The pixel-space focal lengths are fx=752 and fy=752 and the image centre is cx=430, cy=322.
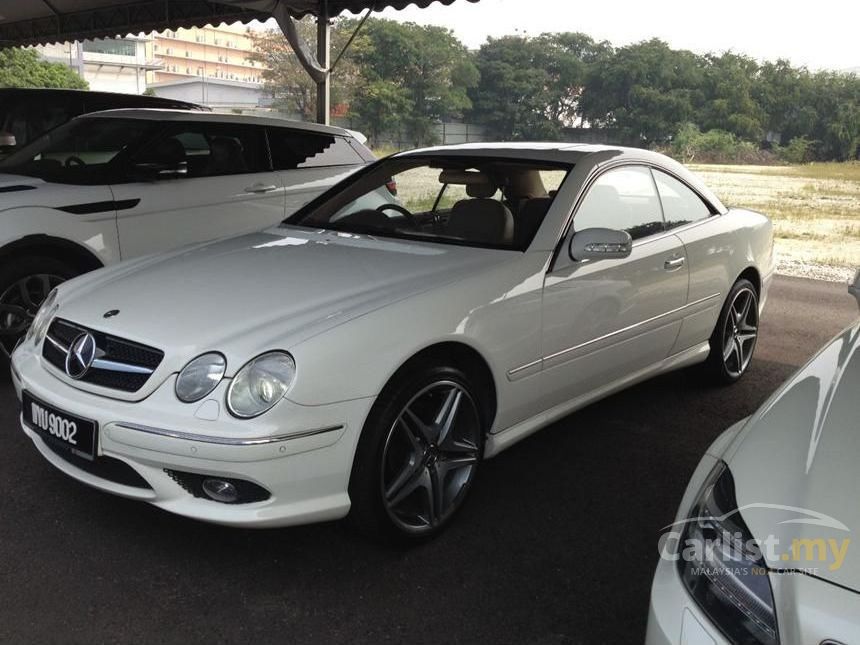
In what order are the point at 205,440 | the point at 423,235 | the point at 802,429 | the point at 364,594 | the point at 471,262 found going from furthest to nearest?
1. the point at 423,235
2. the point at 471,262
3. the point at 364,594
4. the point at 205,440
5. the point at 802,429

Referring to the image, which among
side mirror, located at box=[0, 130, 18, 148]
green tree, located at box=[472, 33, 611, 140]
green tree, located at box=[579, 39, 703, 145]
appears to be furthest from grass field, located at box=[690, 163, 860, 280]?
side mirror, located at box=[0, 130, 18, 148]

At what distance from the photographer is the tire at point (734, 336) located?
14.5 ft

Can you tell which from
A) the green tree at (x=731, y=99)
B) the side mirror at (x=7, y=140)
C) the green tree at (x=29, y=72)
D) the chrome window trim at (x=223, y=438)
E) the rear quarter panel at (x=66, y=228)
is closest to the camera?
the chrome window trim at (x=223, y=438)

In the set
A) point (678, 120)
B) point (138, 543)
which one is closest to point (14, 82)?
point (678, 120)

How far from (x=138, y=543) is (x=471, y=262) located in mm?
1644

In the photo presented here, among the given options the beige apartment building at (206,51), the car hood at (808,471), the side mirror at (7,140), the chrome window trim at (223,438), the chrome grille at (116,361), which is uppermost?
the beige apartment building at (206,51)

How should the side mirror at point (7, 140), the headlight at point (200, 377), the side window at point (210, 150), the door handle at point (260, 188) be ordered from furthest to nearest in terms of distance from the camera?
1. the side mirror at point (7, 140)
2. the door handle at point (260, 188)
3. the side window at point (210, 150)
4. the headlight at point (200, 377)

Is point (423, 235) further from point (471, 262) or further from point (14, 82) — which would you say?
point (14, 82)

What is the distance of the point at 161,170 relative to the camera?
16.1 feet

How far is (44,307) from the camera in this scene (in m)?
3.13

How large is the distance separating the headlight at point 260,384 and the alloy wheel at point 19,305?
Answer: 2627mm

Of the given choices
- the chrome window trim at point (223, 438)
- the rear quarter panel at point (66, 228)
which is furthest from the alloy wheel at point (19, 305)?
the chrome window trim at point (223, 438)

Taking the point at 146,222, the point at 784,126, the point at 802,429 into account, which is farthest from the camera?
the point at 784,126

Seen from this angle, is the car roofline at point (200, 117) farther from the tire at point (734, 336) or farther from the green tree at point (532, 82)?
the green tree at point (532, 82)
